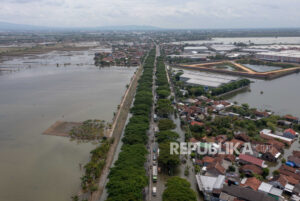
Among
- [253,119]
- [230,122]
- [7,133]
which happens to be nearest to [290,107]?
[253,119]

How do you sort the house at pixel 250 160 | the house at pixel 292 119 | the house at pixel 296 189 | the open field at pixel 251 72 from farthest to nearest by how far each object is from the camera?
1. the open field at pixel 251 72
2. the house at pixel 292 119
3. the house at pixel 250 160
4. the house at pixel 296 189

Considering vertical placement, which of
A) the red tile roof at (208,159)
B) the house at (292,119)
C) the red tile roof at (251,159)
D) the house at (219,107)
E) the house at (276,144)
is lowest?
the red tile roof at (208,159)

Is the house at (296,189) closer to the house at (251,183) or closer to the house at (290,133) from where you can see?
the house at (251,183)

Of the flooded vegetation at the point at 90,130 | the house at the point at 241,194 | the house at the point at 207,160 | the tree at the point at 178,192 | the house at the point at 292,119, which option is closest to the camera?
the tree at the point at 178,192

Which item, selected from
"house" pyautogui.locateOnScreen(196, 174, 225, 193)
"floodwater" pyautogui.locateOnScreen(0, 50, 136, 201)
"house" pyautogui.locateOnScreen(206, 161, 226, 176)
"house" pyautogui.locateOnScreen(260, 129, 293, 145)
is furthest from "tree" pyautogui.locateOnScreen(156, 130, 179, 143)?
"house" pyautogui.locateOnScreen(260, 129, 293, 145)

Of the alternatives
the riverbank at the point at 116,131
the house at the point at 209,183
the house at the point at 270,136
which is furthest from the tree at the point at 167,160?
the house at the point at 270,136

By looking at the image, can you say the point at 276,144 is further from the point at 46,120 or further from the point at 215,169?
the point at 46,120

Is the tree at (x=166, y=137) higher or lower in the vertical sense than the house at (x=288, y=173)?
higher

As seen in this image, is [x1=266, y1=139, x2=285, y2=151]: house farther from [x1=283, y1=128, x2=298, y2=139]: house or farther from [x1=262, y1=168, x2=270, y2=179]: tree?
[x1=262, y1=168, x2=270, y2=179]: tree
